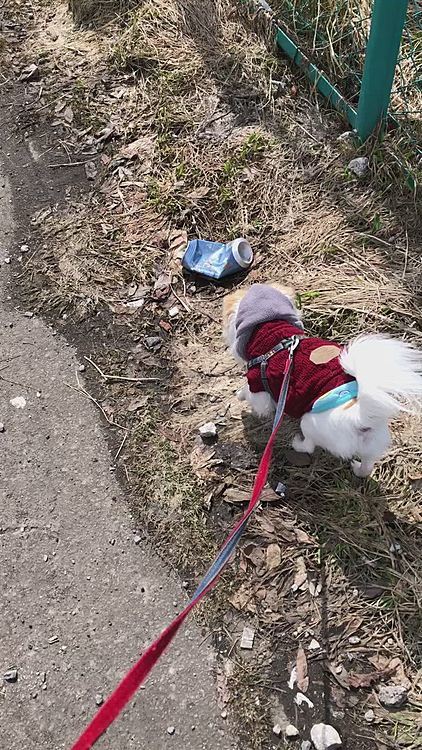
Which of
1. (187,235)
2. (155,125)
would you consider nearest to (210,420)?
(187,235)

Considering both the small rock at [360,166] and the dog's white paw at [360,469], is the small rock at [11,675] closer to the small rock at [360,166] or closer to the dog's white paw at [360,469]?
the dog's white paw at [360,469]

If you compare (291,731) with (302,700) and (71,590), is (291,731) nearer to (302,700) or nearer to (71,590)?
(302,700)

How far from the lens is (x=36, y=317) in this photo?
3.85 metres

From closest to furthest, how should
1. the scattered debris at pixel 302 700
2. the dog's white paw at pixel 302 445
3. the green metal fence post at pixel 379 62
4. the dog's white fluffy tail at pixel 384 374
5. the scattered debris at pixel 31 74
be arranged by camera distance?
the dog's white fluffy tail at pixel 384 374, the scattered debris at pixel 302 700, the dog's white paw at pixel 302 445, the green metal fence post at pixel 379 62, the scattered debris at pixel 31 74

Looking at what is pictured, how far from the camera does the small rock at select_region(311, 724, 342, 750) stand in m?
2.38

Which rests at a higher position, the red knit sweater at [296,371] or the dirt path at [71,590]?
the red knit sweater at [296,371]

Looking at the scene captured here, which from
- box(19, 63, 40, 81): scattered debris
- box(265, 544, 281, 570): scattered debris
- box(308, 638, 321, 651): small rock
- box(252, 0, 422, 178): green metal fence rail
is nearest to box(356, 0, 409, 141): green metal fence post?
box(252, 0, 422, 178): green metal fence rail

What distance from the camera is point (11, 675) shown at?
270cm

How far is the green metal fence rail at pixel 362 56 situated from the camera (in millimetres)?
3531

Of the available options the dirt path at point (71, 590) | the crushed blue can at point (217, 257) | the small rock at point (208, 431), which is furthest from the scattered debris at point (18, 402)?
the crushed blue can at point (217, 257)

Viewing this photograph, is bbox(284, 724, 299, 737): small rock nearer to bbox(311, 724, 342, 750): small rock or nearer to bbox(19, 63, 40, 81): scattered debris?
bbox(311, 724, 342, 750): small rock

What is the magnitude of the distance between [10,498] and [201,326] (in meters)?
1.31

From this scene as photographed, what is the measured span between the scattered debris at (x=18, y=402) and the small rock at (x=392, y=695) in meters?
2.16

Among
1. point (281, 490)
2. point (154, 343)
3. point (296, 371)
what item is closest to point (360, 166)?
point (154, 343)
